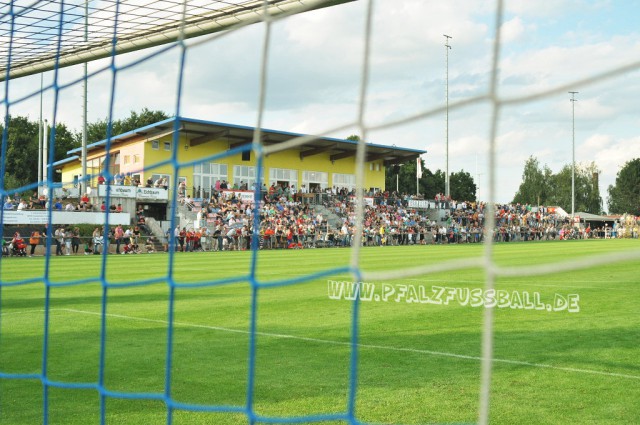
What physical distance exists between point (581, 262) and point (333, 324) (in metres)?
5.68

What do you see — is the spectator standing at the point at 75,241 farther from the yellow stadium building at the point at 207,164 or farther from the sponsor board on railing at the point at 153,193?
the sponsor board on railing at the point at 153,193

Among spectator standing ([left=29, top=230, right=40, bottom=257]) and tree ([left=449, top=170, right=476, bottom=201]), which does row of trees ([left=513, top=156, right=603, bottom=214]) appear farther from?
tree ([left=449, top=170, right=476, bottom=201])

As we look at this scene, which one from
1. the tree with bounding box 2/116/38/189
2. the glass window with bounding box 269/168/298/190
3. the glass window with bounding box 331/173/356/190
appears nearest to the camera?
the glass window with bounding box 269/168/298/190

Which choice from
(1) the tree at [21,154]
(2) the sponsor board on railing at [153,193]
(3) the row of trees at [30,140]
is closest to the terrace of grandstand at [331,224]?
(2) the sponsor board on railing at [153,193]

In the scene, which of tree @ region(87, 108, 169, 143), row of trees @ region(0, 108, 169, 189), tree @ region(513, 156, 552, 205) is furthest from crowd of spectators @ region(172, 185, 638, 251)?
tree @ region(87, 108, 169, 143)

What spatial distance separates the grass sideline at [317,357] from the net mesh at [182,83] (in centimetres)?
19

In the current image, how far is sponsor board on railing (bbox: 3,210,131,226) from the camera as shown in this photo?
70.0 feet

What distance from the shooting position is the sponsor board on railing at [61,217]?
21328 mm

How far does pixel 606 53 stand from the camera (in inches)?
92.5

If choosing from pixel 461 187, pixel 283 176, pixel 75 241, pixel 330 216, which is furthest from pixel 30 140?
pixel 461 187

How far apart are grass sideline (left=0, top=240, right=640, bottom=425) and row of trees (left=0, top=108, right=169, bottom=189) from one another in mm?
39123

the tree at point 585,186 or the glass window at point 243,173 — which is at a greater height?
the glass window at point 243,173

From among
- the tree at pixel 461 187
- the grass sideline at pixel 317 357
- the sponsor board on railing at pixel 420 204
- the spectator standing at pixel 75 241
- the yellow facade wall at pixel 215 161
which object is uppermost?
the tree at pixel 461 187

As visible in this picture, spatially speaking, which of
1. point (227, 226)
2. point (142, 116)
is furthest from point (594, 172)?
point (142, 116)
